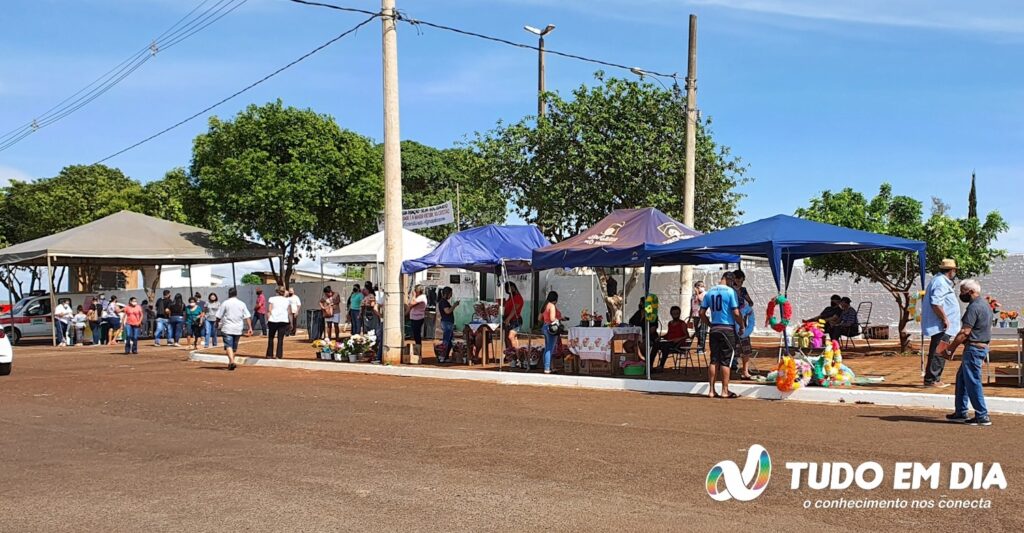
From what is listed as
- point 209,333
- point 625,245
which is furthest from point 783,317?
point 209,333

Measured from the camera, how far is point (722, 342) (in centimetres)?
1301

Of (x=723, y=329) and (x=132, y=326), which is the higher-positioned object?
(x=723, y=329)

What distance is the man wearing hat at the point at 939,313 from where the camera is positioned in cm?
1251

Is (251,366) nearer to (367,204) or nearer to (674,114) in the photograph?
(674,114)

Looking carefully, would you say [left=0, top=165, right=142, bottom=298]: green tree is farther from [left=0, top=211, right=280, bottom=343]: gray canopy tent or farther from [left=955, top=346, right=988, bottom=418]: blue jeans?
[left=955, top=346, right=988, bottom=418]: blue jeans

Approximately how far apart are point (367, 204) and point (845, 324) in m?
23.3

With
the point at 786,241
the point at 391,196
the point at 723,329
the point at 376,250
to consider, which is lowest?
the point at 723,329

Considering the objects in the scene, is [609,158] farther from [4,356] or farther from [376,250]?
[4,356]

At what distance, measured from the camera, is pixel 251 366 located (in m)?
20.7

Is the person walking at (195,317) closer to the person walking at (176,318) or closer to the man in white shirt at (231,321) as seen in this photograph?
the person walking at (176,318)

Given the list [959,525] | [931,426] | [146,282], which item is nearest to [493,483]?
[959,525]

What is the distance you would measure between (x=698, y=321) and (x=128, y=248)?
79.4 ft

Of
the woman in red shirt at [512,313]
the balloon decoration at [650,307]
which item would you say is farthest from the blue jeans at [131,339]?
the balloon decoration at [650,307]

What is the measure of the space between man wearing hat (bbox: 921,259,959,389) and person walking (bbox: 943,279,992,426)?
2.37m
